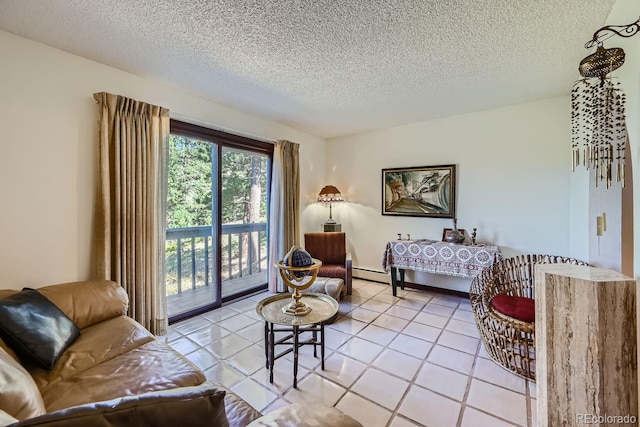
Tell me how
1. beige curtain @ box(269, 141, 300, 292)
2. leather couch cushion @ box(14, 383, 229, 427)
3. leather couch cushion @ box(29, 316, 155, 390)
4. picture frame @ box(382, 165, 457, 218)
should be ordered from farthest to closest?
beige curtain @ box(269, 141, 300, 292), picture frame @ box(382, 165, 457, 218), leather couch cushion @ box(29, 316, 155, 390), leather couch cushion @ box(14, 383, 229, 427)

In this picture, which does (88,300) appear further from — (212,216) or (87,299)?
(212,216)

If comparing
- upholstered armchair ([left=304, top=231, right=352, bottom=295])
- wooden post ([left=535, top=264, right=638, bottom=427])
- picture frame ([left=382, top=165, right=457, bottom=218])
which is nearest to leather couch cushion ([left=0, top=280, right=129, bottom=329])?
upholstered armchair ([left=304, top=231, right=352, bottom=295])

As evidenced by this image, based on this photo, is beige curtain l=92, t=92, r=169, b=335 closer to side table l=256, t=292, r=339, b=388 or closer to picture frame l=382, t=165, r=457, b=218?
side table l=256, t=292, r=339, b=388

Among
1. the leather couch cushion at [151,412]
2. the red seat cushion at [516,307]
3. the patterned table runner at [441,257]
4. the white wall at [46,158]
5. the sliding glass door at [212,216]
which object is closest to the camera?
the leather couch cushion at [151,412]

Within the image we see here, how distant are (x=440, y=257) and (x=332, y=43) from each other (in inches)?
107

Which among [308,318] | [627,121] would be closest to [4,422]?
[308,318]

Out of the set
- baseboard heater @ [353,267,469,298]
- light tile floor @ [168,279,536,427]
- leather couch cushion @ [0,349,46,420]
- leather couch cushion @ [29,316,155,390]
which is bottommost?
light tile floor @ [168,279,536,427]

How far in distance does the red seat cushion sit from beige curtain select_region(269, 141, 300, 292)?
8.58ft

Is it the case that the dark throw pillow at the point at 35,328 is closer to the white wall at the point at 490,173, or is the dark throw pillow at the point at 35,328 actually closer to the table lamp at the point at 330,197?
the table lamp at the point at 330,197

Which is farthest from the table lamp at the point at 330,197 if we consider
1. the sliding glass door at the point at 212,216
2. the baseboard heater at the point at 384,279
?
the sliding glass door at the point at 212,216

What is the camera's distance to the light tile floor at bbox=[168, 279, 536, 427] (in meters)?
1.68

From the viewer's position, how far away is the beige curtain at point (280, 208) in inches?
152

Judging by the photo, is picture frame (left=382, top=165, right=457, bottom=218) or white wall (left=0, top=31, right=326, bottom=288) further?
picture frame (left=382, top=165, right=457, bottom=218)

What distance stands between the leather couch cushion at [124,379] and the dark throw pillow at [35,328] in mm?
214
